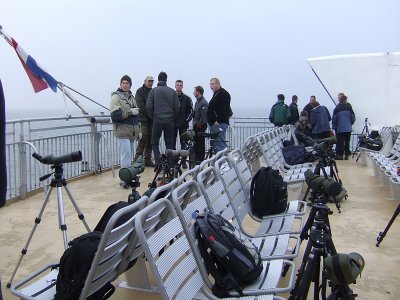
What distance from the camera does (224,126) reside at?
8641mm

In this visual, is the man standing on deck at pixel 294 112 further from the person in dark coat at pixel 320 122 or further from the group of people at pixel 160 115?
the group of people at pixel 160 115

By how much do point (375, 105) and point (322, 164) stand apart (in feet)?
30.9

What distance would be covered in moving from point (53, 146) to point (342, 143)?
7.52 meters

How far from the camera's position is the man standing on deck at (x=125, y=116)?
23.6ft

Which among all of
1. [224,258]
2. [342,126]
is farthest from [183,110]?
[224,258]

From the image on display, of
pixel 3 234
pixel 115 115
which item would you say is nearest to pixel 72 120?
pixel 115 115

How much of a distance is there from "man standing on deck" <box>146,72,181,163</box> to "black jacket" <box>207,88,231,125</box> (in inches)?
28.1

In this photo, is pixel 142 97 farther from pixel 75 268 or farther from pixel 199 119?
pixel 75 268

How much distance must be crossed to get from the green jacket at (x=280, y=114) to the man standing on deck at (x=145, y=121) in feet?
13.7

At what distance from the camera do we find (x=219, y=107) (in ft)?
28.2

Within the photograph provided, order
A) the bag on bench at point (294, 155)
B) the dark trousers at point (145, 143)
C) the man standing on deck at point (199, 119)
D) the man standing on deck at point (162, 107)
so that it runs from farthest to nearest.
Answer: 1. the man standing on deck at point (199, 119)
2. the dark trousers at point (145, 143)
3. the man standing on deck at point (162, 107)
4. the bag on bench at point (294, 155)

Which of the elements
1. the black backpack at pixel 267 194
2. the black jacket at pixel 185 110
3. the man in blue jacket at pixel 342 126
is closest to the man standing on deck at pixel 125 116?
the black jacket at pixel 185 110

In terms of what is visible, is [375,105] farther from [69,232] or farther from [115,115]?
[69,232]

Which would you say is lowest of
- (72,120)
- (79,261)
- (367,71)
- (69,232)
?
(69,232)
